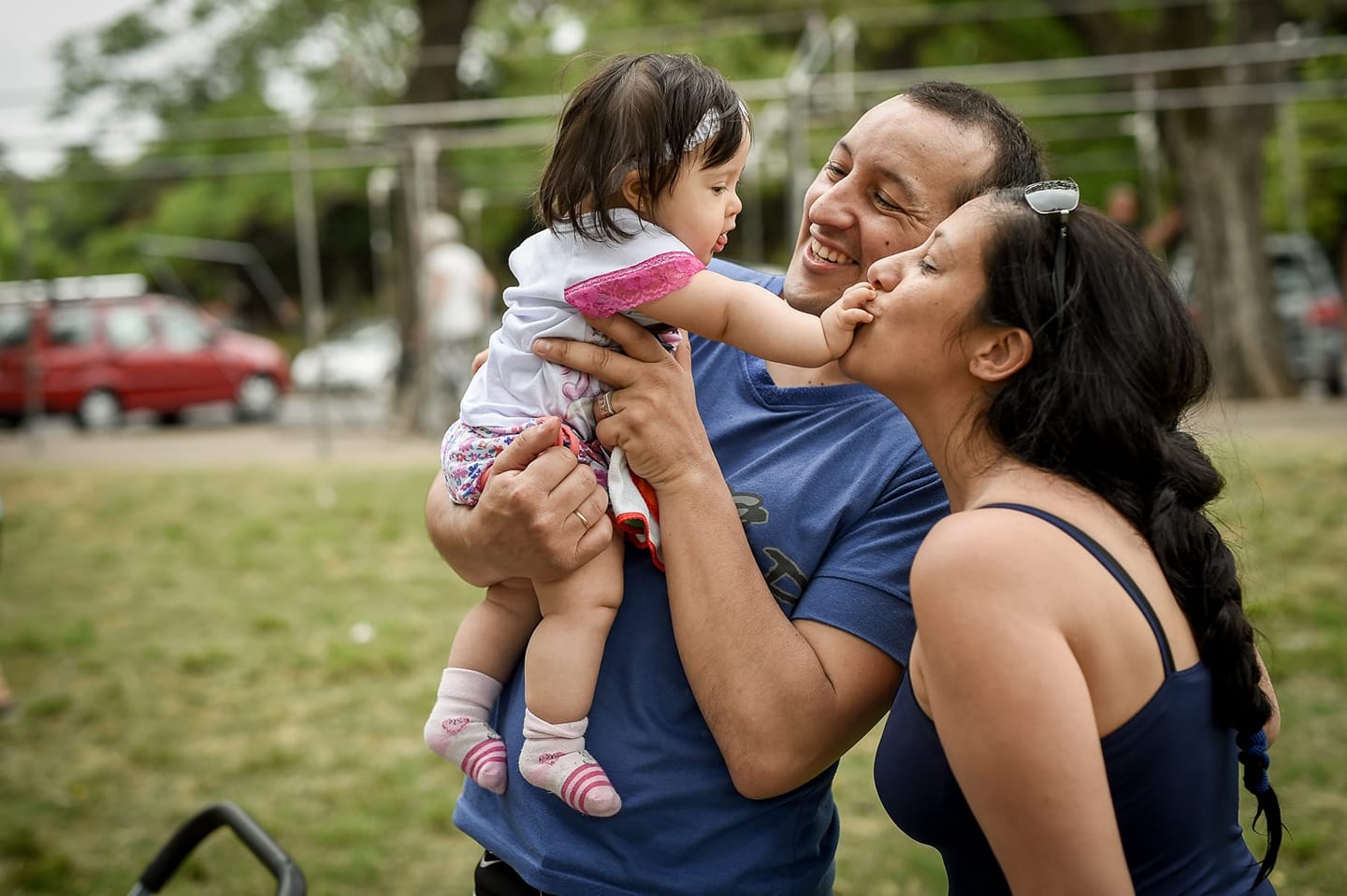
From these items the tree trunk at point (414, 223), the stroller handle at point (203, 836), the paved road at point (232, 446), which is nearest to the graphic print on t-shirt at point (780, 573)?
the stroller handle at point (203, 836)

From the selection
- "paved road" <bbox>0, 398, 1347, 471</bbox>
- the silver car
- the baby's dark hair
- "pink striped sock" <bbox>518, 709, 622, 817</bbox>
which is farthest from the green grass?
the silver car

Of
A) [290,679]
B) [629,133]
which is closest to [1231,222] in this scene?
[290,679]

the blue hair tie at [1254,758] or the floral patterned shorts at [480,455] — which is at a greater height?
the floral patterned shorts at [480,455]

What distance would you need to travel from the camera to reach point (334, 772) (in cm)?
487

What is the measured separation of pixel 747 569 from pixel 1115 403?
561 millimetres

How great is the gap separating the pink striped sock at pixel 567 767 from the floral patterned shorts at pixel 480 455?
386mm

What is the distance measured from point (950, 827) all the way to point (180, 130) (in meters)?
10.7

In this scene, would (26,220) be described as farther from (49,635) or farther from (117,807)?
(117,807)

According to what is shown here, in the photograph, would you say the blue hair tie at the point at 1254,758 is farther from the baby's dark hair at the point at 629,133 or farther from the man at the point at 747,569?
the baby's dark hair at the point at 629,133

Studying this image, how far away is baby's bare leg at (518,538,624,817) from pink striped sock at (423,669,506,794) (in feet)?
0.37

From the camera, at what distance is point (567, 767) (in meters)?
1.83

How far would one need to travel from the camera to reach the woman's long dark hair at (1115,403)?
1.55 meters

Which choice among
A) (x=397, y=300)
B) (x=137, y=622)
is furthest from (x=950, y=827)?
(x=397, y=300)

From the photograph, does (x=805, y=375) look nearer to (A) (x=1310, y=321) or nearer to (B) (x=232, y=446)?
(B) (x=232, y=446)
